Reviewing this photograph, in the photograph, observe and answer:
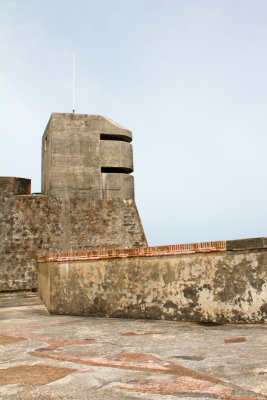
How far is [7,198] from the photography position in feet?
39.9

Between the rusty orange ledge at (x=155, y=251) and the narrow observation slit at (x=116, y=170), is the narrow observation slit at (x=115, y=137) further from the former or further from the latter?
the rusty orange ledge at (x=155, y=251)

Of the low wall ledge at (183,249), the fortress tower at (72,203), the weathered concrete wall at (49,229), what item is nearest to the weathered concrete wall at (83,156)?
the fortress tower at (72,203)

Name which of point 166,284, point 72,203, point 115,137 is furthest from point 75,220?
point 166,284

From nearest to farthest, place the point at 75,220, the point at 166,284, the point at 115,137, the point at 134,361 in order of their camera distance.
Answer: the point at 134,361
the point at 166,284
the point at 75,220
the point at 115,137

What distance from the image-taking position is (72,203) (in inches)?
493

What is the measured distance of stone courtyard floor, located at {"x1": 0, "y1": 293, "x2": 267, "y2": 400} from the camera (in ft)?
8.85

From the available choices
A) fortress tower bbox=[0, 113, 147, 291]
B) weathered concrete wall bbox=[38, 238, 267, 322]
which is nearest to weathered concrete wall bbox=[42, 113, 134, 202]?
fortress tower bbox=[0, 113, 147, 291]

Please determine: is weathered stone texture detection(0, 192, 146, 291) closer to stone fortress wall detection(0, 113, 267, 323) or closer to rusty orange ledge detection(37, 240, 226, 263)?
stone fortress wall detection(0, 113, 267, 323)

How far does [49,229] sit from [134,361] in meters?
9.22

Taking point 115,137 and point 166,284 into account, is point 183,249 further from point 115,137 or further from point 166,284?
point 115,137

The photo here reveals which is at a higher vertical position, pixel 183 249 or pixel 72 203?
pixel 72 203

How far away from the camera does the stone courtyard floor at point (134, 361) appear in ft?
8.85

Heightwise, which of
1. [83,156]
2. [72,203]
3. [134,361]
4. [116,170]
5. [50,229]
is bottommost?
[134,361]

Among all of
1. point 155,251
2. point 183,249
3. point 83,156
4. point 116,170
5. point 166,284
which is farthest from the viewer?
point 116,170
